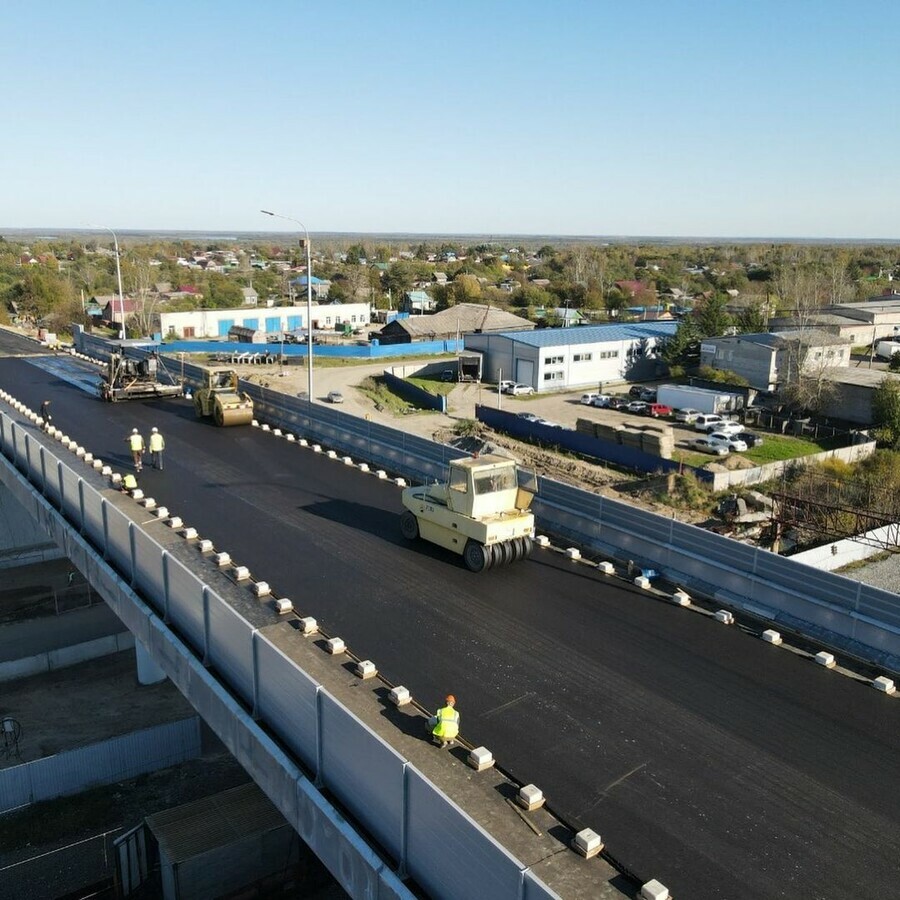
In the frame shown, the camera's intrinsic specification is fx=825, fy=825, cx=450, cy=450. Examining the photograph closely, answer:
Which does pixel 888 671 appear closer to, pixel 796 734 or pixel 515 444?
pixel 796 734

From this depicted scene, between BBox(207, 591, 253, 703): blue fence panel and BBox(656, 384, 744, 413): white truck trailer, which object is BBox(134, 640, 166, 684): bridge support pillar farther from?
BBox(656, 384, 744, 413): white truck trailer

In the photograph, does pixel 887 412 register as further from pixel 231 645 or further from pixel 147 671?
pixel 231 645

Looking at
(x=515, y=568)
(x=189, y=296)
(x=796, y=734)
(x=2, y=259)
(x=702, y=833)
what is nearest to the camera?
(x=702, y=833)

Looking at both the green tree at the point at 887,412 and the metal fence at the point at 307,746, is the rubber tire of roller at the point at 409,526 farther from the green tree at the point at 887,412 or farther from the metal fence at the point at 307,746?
the green tree at the point at 887,412

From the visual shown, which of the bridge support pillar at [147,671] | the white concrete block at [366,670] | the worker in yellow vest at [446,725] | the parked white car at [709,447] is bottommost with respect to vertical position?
the bridge support pillar at [147,671]

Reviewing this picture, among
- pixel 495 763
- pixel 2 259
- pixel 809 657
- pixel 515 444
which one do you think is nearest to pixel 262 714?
pixel 495 763

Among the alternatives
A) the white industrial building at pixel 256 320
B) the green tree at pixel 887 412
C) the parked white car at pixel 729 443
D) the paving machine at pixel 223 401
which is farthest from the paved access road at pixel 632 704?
the white industrial building at pixel 256 320
